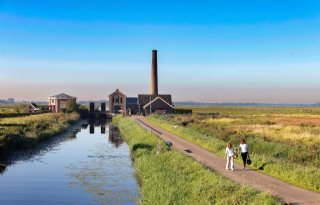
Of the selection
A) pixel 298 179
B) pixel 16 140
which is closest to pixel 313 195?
pixel 298 179

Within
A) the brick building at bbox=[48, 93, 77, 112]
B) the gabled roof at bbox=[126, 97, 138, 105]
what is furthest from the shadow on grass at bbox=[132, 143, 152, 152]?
the brick building at bbox=[48, 93, 77, 112]

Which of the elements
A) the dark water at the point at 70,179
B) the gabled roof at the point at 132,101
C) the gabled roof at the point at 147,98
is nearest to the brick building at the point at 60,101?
the gabled roof at the point at 132,101

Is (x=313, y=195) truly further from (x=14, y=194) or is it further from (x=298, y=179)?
(x=14, y=194)

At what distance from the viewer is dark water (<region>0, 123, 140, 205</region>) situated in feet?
75.4

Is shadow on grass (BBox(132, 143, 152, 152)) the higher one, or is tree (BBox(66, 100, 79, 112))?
tree (BBox(66, 100, 79, 112))

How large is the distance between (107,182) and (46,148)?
Result: 71.2ft

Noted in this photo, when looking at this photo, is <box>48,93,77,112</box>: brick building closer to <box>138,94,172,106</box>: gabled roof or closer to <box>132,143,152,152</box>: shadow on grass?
<box>138,94,172,106</box>: gabled roof

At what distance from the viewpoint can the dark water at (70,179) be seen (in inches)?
904

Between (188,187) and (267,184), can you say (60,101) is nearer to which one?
(188,187)

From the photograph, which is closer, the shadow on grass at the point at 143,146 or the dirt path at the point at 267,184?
the dirt path at the point at 267,184

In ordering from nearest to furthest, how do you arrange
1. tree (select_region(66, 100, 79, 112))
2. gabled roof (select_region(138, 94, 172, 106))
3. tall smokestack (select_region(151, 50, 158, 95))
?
gabled roof (select_region(138, 94, 172, 106)) < tall smokestack (select_region(151, 50, 158, 95)) < tree (select_region(66, 100, 79, 112))

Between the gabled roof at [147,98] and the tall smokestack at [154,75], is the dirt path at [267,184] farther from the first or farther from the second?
the tall smokestack at [154,75]

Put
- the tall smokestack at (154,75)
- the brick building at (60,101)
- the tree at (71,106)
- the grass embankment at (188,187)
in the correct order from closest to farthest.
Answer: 1. the grass embankment at (188,187)
2. the tall smokestack at (154,75)
3. the tree at (71,106)
4. the brick building at (60,101)

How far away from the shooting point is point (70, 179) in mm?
28766
